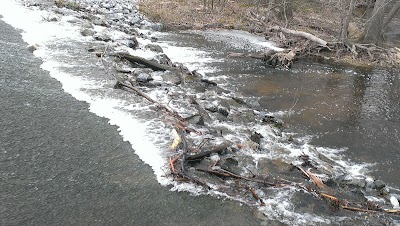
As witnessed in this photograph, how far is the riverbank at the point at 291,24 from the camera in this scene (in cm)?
1524

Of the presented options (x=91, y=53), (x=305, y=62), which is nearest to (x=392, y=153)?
(x=305, y=62)

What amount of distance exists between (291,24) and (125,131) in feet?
51.8

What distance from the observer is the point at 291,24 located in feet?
67.5

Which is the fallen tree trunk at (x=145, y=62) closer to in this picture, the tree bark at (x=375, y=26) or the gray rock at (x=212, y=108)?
the gray rock at (x=212, y=108)

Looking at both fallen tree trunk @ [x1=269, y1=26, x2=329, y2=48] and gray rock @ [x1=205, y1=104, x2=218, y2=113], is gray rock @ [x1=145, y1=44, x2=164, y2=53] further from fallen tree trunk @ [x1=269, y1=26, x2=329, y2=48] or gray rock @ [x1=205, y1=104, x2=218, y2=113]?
fallen tree trunk @ [x1=269, y1=26, x2=329, y2=48]

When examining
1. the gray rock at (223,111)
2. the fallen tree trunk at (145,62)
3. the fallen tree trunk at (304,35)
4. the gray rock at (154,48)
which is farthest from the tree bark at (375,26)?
the gray rock at (223,111)

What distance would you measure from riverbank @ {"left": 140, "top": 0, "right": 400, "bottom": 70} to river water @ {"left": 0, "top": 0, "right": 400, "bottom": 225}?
57.3 inches

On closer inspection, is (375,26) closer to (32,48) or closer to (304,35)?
(304,35)

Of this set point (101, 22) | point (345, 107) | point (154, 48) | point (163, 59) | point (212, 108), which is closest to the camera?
point (212, 108)

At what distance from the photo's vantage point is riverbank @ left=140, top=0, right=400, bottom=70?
1524cm

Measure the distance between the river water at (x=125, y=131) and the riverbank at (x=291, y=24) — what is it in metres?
1.46

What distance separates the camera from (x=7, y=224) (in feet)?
15.5

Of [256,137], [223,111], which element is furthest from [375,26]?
[256,137]

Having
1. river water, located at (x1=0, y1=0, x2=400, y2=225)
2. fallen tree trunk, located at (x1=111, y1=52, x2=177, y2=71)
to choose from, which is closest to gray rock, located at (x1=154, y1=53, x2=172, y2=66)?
fallen tree trunk, located at (x1=111, y1=52, x2=177, y2=71)
